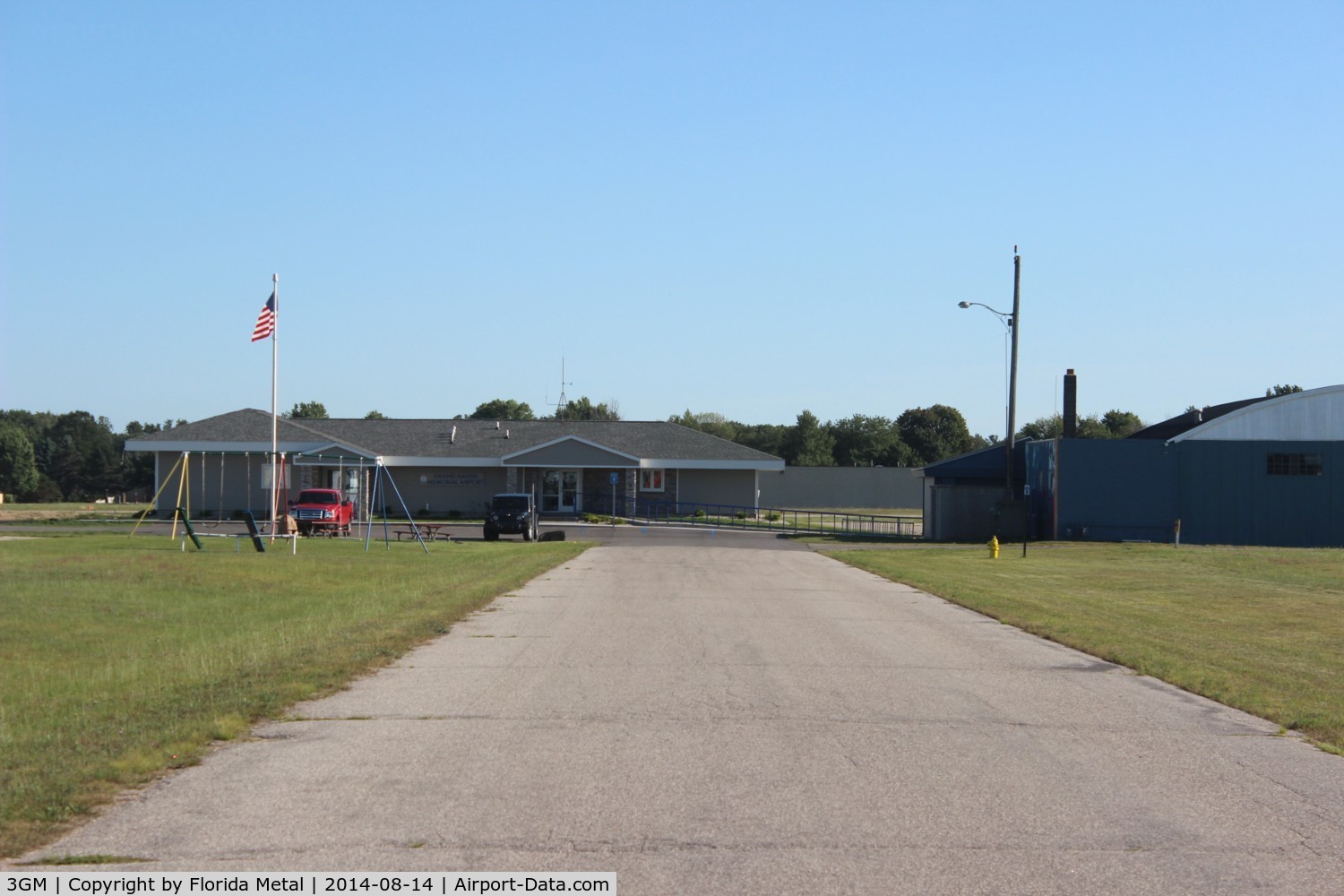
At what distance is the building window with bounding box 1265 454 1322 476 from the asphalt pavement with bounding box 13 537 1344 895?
3437 centimetres

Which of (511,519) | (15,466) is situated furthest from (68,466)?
(511,519)

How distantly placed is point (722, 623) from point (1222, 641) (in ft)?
22.8

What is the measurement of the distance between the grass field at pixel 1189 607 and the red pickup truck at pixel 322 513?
18.2 metres

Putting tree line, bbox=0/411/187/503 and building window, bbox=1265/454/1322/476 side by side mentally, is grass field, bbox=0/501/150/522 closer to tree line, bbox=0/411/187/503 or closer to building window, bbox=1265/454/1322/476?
tree line, bbox=0/411/187/503

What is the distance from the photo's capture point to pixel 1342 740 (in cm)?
987

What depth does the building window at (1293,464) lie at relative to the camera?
1724 inches

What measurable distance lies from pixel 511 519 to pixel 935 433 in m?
89.0

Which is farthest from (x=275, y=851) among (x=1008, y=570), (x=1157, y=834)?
(x=1008, y=570)

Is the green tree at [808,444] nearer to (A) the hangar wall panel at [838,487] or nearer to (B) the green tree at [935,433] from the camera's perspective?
(B) the green tree at [935,433]

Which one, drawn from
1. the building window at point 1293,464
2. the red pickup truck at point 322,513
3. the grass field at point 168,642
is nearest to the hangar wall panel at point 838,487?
the building window at point 1293,464

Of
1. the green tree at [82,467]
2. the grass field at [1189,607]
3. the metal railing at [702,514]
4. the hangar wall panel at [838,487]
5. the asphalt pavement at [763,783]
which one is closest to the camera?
the asphalt pavement at [763,783]

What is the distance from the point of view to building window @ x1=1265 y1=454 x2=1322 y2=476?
144 ft

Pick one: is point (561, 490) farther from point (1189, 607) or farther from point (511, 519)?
point (1189, 607)

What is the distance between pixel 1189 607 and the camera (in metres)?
22.3
